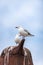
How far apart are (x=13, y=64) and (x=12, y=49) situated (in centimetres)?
28

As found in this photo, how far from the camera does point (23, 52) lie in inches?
122

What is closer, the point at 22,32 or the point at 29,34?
the point at 22,32

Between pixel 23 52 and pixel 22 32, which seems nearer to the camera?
pixel 23 52

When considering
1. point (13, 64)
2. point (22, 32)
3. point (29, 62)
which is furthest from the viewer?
point (22, 32)

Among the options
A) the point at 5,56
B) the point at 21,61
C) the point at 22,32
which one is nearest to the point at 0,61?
the point at 5,56

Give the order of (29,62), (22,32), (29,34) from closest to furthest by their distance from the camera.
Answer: (29,62), (22,32), (29,34)

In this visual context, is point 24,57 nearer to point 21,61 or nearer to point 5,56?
point 21,61

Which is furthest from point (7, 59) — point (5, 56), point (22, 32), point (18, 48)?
point (22, 32)

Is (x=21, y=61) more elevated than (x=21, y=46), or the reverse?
(x=21, y=46)

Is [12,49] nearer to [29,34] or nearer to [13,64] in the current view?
[13,64]

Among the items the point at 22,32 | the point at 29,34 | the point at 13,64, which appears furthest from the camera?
the point at 29,34

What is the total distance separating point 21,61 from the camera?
3000mm

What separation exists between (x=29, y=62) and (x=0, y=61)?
21.1 inches

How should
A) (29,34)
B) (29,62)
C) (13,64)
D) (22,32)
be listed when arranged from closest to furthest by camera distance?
(13,64) < (29,62) < (22,32) < (29,34)
